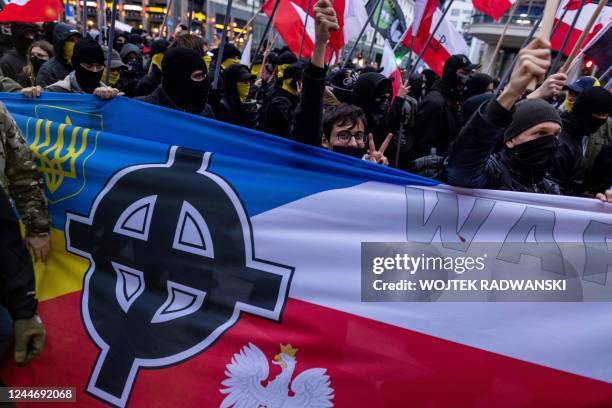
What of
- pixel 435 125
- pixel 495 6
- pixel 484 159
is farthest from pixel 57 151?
pixel 495 6

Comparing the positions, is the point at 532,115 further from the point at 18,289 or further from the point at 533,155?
the point at 18,289

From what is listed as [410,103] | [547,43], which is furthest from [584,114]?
[547,43]

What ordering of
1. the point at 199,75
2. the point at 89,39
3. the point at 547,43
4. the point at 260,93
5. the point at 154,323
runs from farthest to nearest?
the point at 260,93
the point at 89,39
the point at 199,75
the point at 154,323
the point at 547,43

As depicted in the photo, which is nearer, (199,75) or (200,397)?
(200,397)

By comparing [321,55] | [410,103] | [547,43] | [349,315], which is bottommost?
Result: [349,315]

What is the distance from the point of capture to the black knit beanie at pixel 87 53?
9.04 feet

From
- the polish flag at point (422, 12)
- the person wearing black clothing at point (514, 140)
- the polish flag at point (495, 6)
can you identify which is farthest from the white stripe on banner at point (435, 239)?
the polish flag at point (495, 6)

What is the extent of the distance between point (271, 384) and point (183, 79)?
6.04ft

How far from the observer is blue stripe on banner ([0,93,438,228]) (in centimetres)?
174

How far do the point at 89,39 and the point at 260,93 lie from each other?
423 cm

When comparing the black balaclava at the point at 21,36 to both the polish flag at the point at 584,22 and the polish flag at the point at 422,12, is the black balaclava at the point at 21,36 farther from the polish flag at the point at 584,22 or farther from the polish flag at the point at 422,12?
the polish flag at the point at 584,22

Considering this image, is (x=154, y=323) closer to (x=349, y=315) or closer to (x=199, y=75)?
(x=349, y=315)

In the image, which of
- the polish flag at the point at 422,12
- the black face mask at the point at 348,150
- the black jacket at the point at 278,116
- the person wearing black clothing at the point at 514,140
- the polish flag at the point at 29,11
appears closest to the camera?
the person wearing black clothing at the point at 514,140

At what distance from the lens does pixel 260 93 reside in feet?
22.8
